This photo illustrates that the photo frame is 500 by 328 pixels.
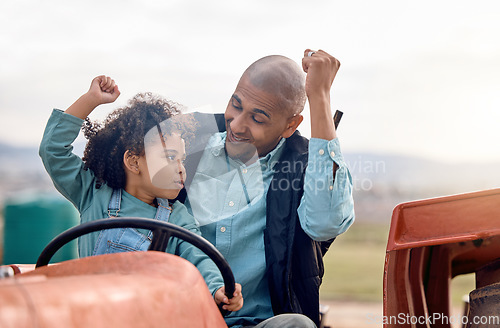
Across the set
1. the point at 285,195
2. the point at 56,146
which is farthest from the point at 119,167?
the point at 285,195

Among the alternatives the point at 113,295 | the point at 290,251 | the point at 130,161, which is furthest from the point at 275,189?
the point at 113,295

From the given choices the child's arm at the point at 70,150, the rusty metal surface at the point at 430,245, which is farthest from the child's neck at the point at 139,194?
the rusty metal surface at the point at 430,245

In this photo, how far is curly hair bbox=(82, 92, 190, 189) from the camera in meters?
1.93

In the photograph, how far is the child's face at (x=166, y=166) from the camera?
188 centimetres

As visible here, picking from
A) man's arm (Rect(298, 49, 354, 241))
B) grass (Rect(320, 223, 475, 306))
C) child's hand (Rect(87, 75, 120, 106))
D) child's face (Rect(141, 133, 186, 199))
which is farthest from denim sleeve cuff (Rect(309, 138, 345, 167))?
grass (Rect(320, 223, 475, 306))

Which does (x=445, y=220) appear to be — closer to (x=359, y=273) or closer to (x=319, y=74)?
(x=319, y=74)

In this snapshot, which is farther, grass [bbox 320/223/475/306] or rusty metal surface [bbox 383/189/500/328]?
grass [bbox 320/223/475/306]

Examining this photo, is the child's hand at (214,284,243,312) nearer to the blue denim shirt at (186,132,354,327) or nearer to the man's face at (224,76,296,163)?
the blue denim shirt at (186,132,354,327)

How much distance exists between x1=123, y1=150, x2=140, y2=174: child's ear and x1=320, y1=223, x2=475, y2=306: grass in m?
3.68

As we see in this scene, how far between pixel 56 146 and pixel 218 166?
597mm

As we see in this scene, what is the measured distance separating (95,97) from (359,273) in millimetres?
8029

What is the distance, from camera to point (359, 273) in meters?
9.28

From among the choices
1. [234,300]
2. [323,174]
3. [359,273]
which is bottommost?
[359,273]

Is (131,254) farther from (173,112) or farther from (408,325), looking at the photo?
(408,325)
